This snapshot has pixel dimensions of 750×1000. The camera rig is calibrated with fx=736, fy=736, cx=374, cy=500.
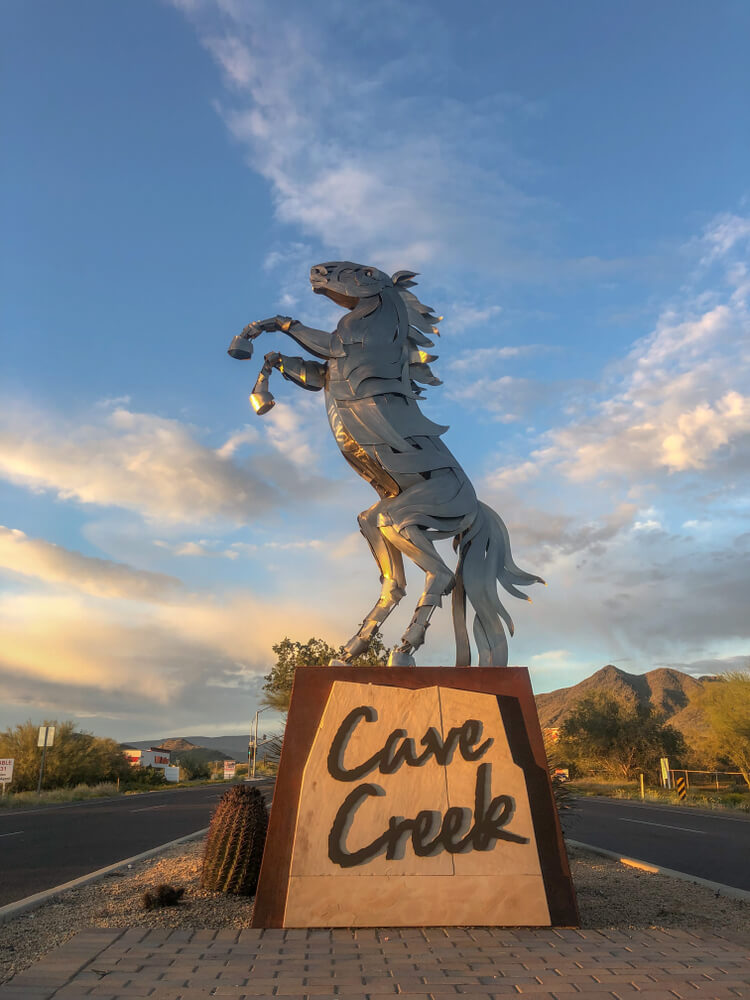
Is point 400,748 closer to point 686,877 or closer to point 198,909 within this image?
point 198,909

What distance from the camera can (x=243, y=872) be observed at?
6.94m

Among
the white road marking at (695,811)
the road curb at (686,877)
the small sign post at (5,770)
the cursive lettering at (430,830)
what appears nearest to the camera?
the cursive lettering at (430,830)

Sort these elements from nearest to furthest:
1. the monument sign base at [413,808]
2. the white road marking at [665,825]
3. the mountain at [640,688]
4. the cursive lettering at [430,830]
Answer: the monument sign base at [413,808] < the cursive lettering at [430,830] < the white road marking at [665,825] < the mountain at [640,688]

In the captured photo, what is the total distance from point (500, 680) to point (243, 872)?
305 cm

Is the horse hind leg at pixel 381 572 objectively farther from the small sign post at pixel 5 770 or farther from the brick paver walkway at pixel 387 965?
the small sign post at pixel 5 770

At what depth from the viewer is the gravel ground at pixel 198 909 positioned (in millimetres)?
5561

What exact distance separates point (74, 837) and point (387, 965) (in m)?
11.2

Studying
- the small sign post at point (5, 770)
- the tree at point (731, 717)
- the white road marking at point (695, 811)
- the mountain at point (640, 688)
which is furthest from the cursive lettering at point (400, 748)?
the mountain at point (640, 688)

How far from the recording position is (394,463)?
7.42m

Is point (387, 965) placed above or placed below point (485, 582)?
below

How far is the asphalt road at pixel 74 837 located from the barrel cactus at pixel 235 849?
6.54 feet

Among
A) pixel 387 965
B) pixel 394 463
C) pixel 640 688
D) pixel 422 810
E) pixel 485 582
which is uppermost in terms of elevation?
pixel 640 688

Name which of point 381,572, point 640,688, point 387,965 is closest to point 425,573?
point 381,572

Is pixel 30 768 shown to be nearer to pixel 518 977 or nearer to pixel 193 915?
pixel 193 915
